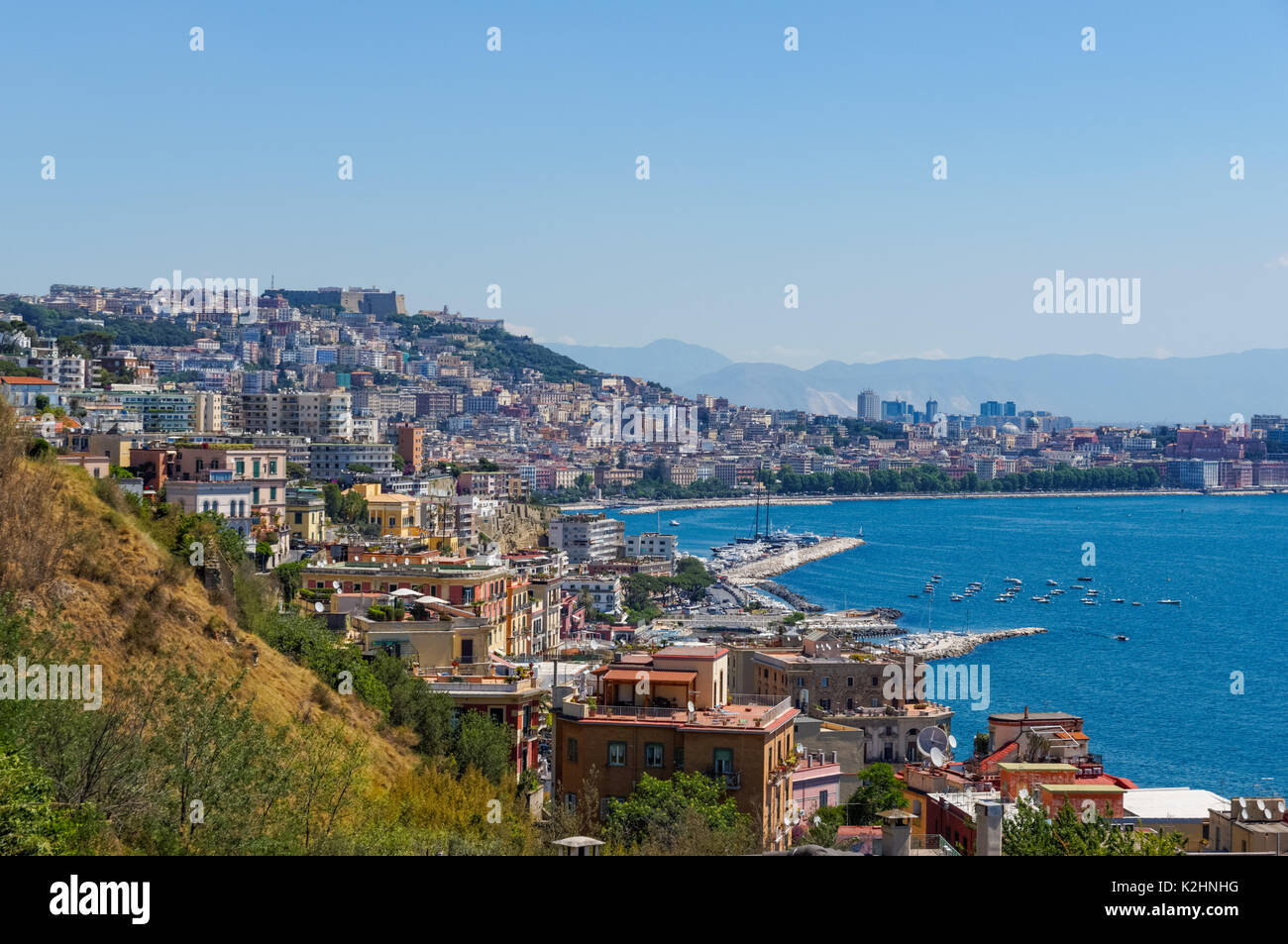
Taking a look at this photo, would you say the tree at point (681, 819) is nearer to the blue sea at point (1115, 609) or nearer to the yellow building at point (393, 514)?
the blue sea at point (1115, 609)

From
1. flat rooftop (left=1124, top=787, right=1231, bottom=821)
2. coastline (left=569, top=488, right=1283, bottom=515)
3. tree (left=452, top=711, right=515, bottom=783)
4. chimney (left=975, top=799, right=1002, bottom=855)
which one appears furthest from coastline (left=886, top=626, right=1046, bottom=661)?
coastline (left=569, top=488, right=1283, bottom=515)

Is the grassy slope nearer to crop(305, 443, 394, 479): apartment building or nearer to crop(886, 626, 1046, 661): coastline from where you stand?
crop(886, 626, 1046, 661): coastline

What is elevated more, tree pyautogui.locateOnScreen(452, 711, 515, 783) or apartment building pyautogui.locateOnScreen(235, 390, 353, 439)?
apartment building pyautogui.locateOnScreen(235, 390, 353, 439)

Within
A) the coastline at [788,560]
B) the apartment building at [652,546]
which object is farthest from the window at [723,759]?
the apartment building at [652,546]

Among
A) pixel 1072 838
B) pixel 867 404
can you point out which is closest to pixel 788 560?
pixel 1072 838

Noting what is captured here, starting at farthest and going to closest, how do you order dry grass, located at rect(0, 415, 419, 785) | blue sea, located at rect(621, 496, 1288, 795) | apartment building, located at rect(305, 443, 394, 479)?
apartment building, located at rect(305, 443, 394, 479) → blue sea, located at rect(621, 496, 1288, 795) → dry grass, located at rect(0, 415, 419, 785)

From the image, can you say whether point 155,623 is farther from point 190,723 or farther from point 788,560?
point 788,560
